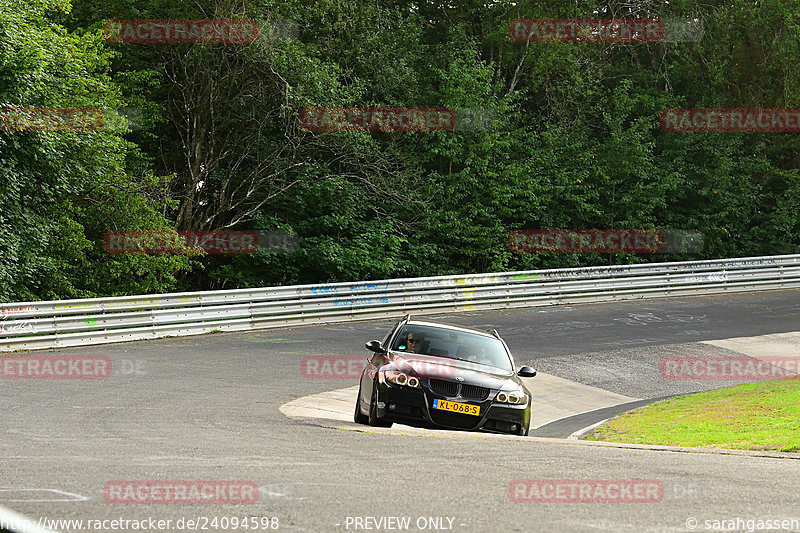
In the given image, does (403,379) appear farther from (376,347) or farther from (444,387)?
(376,347)

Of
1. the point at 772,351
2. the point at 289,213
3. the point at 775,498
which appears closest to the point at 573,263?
the point at 289,213

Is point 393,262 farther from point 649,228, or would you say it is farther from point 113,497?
point 113,497

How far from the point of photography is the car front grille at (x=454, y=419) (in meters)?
11.0

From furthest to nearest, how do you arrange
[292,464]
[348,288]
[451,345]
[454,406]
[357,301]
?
[357,301] → [348,288] → [451,345] → [454,406] → [292,464]

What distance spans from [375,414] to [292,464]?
3843 millimetres

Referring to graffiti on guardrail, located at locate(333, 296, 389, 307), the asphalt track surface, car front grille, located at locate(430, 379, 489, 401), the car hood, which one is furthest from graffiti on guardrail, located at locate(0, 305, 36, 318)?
car front grille, located at locate(430, 379, 489, 401)

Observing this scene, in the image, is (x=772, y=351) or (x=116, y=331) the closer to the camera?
(x=116, y=331)

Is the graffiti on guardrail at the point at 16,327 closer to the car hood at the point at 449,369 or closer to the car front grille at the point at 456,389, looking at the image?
the car hood at the point at 449,369

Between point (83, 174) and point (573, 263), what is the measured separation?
20.3 metres

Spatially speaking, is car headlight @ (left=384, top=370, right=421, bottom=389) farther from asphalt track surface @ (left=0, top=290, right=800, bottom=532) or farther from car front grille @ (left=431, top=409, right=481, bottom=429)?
asphalt track surface @ (left=0, top=290, right=800, bottom=532)

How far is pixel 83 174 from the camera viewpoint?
25.4m

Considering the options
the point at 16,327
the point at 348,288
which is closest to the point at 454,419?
the point at 16,327

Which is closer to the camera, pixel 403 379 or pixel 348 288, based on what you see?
pixel 403 379

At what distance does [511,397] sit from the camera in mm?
11273
